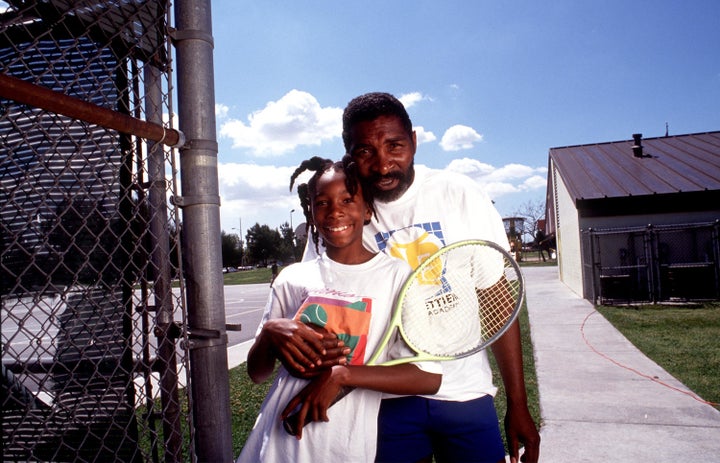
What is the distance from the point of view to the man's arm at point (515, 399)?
1.88 m

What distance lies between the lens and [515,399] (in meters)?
1.89

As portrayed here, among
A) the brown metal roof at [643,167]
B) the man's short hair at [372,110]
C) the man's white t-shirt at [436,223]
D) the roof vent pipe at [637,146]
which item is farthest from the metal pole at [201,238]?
the roof vent pipe at [637,146]

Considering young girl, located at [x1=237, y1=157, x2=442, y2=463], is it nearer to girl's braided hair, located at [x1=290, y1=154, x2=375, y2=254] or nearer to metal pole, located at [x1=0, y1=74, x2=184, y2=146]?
girl's braided hair, located at [x1=290, y1=154, x2=375, y2=254]

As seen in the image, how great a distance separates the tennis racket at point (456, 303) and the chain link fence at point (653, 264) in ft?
34.6

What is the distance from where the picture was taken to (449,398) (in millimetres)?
1768

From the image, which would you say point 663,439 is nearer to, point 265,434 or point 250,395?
point 265,434

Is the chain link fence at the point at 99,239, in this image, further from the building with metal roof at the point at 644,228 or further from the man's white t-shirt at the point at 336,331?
the building with metal roof at the point at 644,228

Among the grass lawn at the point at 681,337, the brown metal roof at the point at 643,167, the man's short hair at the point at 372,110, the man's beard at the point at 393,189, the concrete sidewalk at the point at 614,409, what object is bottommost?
the grass lawn at the point at 681,337

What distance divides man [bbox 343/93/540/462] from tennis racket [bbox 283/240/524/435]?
77mm

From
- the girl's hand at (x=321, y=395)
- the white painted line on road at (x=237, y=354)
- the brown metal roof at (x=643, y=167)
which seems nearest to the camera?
the girl's hand at (x=321, y=395)

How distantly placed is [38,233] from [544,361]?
19.6 ft

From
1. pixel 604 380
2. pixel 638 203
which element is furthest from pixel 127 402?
pixel 638 203

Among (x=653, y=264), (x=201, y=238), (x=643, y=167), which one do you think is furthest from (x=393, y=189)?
(x=643, y=167)

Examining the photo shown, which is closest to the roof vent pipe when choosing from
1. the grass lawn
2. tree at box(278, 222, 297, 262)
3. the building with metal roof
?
the building with metal roof
